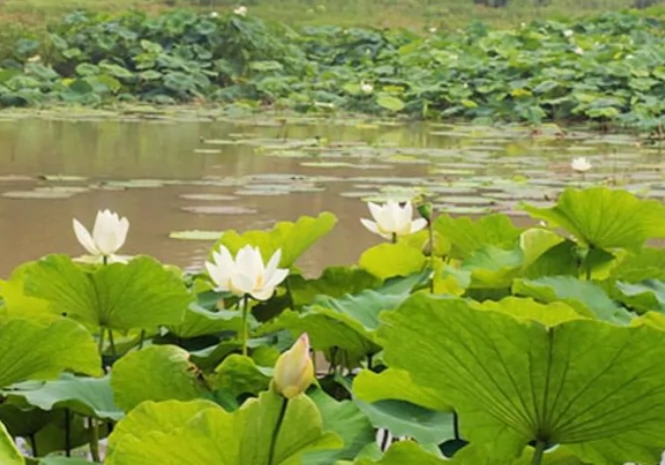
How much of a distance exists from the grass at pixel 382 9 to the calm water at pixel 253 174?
26.0 ft

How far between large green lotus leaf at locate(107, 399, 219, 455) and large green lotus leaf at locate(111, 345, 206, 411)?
172 millimetres

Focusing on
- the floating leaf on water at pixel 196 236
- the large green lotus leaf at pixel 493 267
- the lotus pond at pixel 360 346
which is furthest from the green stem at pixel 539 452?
the floating leaf on water at pixel 196 236

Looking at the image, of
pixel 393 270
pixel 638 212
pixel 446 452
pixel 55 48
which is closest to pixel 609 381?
pixel 446 452

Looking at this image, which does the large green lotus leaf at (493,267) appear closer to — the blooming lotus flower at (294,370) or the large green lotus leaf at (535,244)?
the large green lotus leaf at (535,244)

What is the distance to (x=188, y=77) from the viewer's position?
393 inches

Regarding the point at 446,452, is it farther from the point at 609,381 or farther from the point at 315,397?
the point at 609,381

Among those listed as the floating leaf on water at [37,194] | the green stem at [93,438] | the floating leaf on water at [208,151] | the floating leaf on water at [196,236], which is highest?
the green stem at [93,438]

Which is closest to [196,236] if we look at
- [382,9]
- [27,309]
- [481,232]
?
[481,232]

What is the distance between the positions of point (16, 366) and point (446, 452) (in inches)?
14.9

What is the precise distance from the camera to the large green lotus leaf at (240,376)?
3.36 feet

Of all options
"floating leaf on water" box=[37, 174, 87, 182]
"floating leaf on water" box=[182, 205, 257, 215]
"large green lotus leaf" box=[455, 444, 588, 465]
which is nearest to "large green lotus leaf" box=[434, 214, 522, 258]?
"large green lotus leaf" box=[455, 444, 588, 465]

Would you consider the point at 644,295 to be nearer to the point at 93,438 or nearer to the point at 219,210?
the point at 93,438

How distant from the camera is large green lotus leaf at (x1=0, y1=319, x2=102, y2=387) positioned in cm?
102

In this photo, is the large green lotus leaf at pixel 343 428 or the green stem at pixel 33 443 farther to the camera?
the green stem at pixel 33 443
